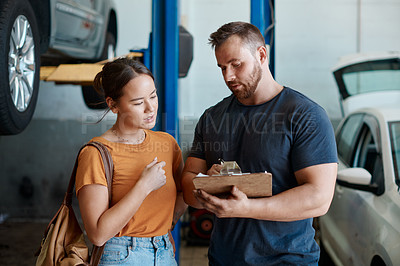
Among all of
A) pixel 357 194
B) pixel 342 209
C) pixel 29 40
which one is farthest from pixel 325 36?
pixel 29 40

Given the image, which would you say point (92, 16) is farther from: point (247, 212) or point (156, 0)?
point (247, 212)

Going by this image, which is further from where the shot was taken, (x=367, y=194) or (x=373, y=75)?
(x=373, y=75)

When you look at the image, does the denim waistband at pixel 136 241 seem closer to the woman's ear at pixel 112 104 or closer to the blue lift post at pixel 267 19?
the woman's ear at pixel 112 104

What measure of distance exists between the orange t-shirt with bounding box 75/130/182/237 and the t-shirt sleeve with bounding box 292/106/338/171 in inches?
18.9

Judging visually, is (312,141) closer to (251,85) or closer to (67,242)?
(251,85)

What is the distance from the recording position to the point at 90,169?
4.25 ft

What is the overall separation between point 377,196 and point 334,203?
714 millimetres

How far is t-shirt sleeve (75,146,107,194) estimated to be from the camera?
50.4 inches

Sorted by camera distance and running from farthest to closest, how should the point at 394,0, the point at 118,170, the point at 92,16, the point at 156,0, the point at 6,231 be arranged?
the point at 394,0, the point at 6,231, the point at 92,16, the point at 156,0, the point at 118,170

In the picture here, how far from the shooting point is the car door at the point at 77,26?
10.9 feet

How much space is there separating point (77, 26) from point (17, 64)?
1.24m

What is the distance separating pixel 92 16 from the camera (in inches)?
157

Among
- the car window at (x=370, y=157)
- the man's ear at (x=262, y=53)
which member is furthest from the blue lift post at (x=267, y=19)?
the man's ear at (x=262, y=53)

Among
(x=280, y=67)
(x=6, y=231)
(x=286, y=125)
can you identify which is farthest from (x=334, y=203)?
(x=6, y=231)
